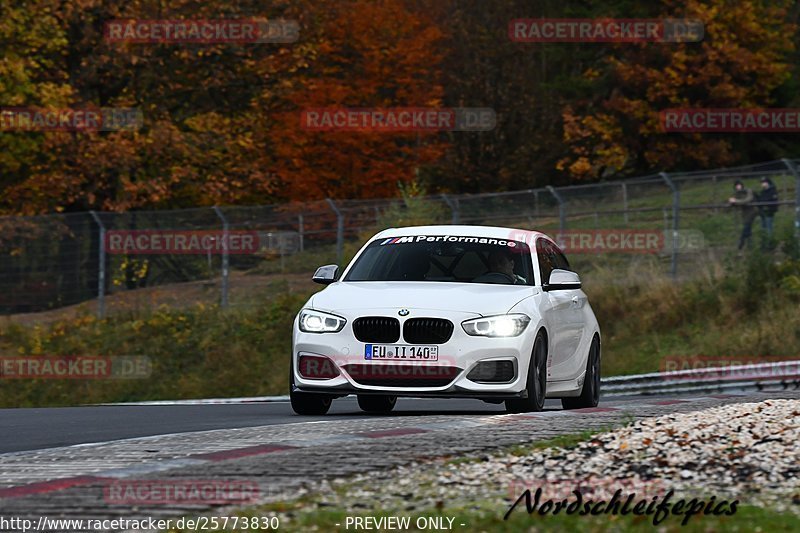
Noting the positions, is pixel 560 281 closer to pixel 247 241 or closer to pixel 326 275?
pixel 326 275

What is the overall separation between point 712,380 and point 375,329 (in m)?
9.68

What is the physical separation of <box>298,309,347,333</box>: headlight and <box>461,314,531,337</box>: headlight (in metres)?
1.05

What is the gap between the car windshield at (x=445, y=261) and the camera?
14445 mm

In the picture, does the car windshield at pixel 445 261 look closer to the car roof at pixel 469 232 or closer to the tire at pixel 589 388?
the car roof at pixel 469 232

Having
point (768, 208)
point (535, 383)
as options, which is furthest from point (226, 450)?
point (768, 208)

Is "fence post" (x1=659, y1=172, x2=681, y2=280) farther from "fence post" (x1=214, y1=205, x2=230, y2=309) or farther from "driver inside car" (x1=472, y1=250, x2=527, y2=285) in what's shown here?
"driver inside car" (x1=472, y1=250, x2=527, y2=285)

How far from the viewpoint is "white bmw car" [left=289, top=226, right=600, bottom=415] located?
13.2m

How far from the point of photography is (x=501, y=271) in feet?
47.7
